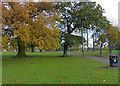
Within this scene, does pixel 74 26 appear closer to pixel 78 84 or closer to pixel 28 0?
pixel 28 0

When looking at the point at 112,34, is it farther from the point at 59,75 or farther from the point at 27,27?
the point at 59,75

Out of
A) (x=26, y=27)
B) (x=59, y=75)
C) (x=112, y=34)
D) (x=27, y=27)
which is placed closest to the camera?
(x=59, y=75)

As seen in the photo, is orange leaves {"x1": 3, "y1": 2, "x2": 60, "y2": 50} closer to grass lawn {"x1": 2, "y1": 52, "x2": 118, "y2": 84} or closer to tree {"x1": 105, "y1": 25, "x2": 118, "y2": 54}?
grass lawn {"x1": 2, "y1": 52, "x2": 118, "y2": 84}

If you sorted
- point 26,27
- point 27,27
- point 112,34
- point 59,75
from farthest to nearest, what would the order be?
point 112,34
point 27,27
point 26,27
point 59,75

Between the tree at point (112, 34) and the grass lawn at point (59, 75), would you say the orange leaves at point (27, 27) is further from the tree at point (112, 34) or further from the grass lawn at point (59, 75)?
the tree at point (112, 34)

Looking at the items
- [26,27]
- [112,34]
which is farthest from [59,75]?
[112,34]

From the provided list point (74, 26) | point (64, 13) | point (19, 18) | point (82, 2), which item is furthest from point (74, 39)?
point (19, 18)

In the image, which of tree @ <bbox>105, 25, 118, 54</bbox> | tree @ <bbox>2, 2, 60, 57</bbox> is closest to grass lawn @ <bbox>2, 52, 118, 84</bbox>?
tree @ <bbox>2, 2, 60, 57</bbox>

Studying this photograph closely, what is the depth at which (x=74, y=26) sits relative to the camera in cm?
2538

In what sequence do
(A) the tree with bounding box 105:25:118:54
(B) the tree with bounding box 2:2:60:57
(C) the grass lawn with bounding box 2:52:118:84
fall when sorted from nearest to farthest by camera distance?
1. (C) the grass lawn with bounding box 2:52:118:84
2. (B) the tree with bounding box 2:2:60:57
3. (A) the tree with bounding box 105:25:118:54

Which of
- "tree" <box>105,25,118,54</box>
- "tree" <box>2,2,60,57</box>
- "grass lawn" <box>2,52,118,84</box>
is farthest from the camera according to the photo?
"tree" <box>105,25,118,54</box>

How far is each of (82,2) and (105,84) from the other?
2144cm

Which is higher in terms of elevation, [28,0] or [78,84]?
[28,0]

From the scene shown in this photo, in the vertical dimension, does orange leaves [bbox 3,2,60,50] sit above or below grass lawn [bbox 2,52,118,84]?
above
